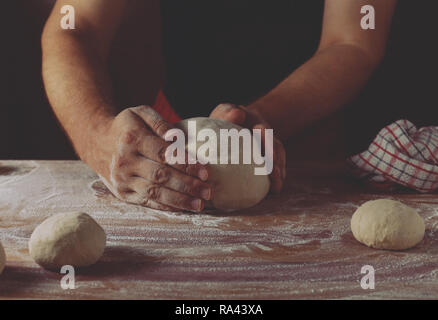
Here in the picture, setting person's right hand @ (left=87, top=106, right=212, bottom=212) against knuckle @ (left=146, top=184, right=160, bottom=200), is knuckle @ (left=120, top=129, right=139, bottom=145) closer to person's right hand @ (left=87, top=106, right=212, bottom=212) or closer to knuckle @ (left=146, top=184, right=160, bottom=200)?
person's right hand @ (left=87, top=106, right=212, bottom=212)

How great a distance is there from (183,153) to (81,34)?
30.5 inches

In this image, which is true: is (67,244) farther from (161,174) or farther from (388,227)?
(388,227)

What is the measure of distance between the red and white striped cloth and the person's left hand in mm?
283

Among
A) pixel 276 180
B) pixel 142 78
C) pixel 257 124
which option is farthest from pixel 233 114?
pixel 142 78

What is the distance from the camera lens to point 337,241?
1.06 meters

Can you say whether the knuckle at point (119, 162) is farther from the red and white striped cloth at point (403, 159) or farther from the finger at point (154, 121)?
the red and white striped cloth at point (403, 159)

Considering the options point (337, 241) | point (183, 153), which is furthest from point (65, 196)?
point (337, 241)

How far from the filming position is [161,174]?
1212 millimetres

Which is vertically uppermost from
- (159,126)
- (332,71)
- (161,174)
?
(332,71)

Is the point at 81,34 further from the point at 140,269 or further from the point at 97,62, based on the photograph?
the point at 140,269

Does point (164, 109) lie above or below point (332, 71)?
below

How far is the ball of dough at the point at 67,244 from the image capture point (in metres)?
0.87

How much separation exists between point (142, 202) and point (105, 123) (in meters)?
0.27

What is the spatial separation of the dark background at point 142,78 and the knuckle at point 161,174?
109 cm
